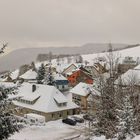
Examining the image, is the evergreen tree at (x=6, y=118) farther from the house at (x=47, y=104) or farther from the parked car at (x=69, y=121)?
the house at (x=47, y=104)

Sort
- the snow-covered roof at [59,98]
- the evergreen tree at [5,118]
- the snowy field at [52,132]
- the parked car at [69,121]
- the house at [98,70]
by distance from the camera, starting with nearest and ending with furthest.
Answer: the evergreen tree at [5,118] < the house at [98,70] < the snowy field at [52,132] < the parked car at [69,121] < the snow-covered roof at [59,98]

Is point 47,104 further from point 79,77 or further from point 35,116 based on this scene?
point 79,77

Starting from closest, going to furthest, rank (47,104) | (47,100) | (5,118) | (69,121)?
1. (5,118)
2. (69,121)
3. (47,104)
4. (47,100)

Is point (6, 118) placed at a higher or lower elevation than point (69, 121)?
higher

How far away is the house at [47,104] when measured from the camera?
55.6 meters

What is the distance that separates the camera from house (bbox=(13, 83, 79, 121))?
5562 cm

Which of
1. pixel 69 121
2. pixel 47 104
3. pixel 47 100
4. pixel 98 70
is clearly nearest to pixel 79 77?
pixel 98 70

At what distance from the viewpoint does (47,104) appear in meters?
56.2

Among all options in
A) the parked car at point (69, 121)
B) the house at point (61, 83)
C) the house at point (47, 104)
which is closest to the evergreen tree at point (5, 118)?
the parked car at point (69, 121)

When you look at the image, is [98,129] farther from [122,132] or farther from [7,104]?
[7,104]

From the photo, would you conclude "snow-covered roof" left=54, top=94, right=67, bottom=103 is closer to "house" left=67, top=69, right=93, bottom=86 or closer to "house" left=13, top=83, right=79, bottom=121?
"house" left=13, top=83, right=79, bottom=121

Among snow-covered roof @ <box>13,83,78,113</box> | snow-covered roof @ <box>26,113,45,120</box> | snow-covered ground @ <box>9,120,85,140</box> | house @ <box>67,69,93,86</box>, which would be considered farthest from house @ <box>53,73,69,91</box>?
snow-covered ground @ <box>9,120,85,140</box>

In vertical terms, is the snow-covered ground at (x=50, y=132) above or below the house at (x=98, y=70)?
below

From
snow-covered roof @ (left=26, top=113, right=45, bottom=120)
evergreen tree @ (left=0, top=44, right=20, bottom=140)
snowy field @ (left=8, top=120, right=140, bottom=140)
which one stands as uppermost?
evergreen tree @ (left=0, top=44, right=20, bottom=140)
